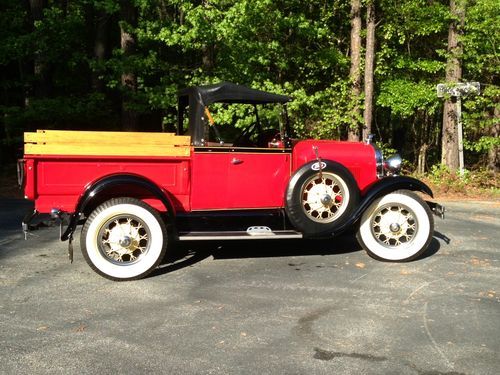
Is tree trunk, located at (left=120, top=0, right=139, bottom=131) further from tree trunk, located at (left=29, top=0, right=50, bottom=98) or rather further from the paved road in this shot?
the paved road

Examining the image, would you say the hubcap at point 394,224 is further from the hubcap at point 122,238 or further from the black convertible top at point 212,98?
the hubcap at point 122,238

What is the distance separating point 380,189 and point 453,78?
982 cm

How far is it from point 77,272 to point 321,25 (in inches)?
448

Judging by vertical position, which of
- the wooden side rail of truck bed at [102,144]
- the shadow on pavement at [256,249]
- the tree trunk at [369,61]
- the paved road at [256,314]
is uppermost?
the tree trunk at [369,61]

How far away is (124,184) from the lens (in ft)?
16.7

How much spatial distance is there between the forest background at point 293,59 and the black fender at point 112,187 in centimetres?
760

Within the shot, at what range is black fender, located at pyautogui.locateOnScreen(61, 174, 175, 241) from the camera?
4938 mm

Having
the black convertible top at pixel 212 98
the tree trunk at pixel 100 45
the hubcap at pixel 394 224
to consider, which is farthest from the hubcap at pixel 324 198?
the tree trunk at pixel 100 45

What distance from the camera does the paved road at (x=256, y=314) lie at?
3.28 m

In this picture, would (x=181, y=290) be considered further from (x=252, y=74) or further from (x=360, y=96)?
(x=360, y=96)

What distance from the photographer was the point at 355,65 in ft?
47.4

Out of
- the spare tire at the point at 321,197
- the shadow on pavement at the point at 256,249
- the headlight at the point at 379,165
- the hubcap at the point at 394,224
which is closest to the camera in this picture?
the spare tire at the point at 321,197

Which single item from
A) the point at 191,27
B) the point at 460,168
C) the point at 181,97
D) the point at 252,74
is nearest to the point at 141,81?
the point at 191,27

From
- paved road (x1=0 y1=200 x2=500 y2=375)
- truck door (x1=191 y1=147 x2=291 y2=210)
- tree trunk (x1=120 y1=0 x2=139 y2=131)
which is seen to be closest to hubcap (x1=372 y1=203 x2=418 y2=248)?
paved road (x1=0 y1=200 x2=500 y2=375)
